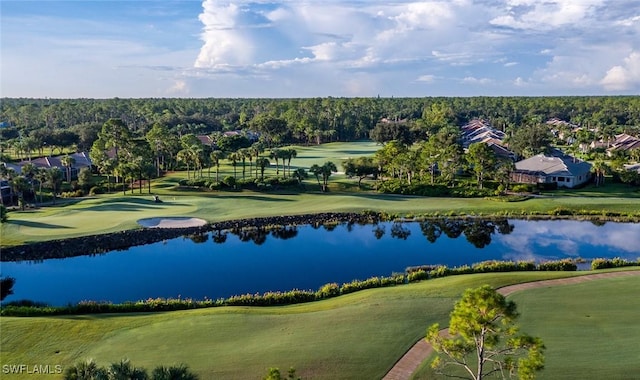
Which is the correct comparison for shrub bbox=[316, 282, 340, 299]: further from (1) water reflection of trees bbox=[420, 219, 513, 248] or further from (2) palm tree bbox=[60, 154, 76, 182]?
(2) palm tree bbox=[60, 154, 76, 182]

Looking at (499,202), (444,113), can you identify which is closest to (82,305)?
(499,202)

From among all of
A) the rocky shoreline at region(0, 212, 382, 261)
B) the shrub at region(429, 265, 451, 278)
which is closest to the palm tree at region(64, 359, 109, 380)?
the shrub at region(429, 265, 451, 278)

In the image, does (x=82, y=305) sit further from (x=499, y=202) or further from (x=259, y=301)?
(x=499, y=202)

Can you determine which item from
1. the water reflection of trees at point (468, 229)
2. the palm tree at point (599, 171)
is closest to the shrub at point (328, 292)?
the water reflection of trees at point (468, 229)

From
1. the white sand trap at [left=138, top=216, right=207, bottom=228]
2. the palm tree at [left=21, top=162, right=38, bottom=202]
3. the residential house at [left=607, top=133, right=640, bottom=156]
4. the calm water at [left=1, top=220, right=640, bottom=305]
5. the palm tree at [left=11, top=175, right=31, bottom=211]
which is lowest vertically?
the calm water at [left=1, top=220, right=640, bottom=305]

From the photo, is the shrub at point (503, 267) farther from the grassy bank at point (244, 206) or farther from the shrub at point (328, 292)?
the grassy bank at point (244, 206)

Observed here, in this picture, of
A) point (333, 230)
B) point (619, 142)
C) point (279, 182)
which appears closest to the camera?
point (333, 230)

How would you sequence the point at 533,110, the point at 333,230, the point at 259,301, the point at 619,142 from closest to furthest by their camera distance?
the point at 259,301
the point at 333,230
the point at 619,142
the point at 533,110
